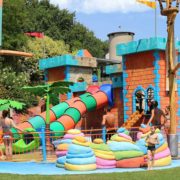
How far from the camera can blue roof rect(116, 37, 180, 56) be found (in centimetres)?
1850

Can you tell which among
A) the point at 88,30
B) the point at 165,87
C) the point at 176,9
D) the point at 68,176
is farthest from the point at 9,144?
the point at 88,30

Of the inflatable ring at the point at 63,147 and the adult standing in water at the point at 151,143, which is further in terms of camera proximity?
the inflatable ring at the point at 63,147

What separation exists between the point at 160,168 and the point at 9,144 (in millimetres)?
5097

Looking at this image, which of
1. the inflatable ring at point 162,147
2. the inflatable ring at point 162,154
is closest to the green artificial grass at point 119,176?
the inflatable ring at point 162,154

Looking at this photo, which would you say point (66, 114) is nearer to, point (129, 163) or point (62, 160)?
point (62, 160)

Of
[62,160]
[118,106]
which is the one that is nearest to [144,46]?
[118,106]

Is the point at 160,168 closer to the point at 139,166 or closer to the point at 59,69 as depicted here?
the point at 139,166

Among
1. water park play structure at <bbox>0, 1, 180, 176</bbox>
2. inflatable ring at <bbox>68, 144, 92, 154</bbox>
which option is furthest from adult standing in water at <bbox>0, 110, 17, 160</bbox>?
inflatable ring at <bbox>68, 144, 92, 154</bbox>

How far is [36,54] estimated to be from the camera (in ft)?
133

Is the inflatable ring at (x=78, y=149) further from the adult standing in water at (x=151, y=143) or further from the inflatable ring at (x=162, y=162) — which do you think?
the inflatable ring at (x=162, y=162)

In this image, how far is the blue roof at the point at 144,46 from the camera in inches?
728

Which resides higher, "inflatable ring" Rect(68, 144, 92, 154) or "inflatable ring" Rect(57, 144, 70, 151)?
"inflatable ring" Rect(68, 144, 92, 154)

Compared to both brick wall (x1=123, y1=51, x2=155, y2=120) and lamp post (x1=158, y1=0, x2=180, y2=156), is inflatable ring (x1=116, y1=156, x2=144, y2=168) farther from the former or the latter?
brick wall (x1=123, y1=51, x2=155, y2=120)

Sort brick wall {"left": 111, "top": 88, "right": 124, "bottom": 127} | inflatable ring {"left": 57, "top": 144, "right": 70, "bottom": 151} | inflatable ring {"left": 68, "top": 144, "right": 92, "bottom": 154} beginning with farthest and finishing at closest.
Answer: brick wall {"left": 111, "top": 88, "right": 124, "bottom": 127}, inflatable ring {"left": 57, "top": 144, "right": 70, "bottom": 151}, inflatable ring {"left": 68, "top": 144, "right": 92, "bottom": 154}
